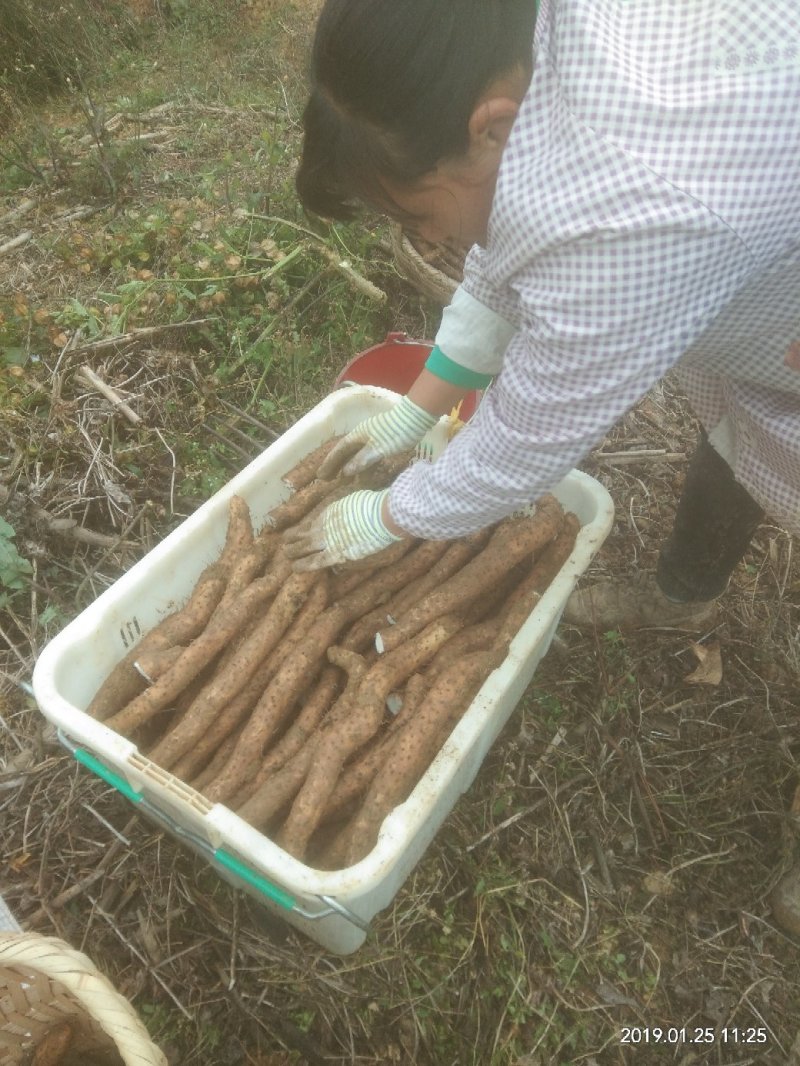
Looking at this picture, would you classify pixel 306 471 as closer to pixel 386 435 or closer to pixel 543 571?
pixel 386 435

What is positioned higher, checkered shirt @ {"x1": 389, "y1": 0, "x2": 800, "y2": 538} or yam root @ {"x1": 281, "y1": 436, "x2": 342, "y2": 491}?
checkered shirt @ {"x1": 389, "y1": 0, "x2": 800, "y2": 538}

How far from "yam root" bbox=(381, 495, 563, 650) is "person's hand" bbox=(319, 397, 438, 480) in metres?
0.35

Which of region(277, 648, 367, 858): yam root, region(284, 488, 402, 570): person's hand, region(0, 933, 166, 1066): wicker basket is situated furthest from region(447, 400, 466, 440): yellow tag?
region(0, 933, 166, 1066): wicker basket

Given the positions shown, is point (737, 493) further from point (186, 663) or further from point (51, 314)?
point (51, 314)

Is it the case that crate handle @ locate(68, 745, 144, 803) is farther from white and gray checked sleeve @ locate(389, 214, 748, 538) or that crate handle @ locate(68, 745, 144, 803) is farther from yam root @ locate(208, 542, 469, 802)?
white and gray checked sleeve @ locate(389, 214, 748, 538)

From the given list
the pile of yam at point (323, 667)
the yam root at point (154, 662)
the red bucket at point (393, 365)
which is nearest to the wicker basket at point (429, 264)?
the red bucket at point (393, 365)

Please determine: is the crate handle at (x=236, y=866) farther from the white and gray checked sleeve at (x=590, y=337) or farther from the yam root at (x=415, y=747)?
the white and gray checked sleeve at (x=590, y=337)

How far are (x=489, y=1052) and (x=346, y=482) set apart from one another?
1.49 metres

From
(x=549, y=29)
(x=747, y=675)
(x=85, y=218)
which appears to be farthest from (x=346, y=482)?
(x=85, y=218)

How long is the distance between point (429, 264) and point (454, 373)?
1471 mm

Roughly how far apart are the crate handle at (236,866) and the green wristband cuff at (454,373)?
1.24 m

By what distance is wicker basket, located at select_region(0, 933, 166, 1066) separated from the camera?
1.36m

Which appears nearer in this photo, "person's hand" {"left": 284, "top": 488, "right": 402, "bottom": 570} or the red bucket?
"person's hand" {"left": 284, "top": 488, "right": 402, "bottom": 570}

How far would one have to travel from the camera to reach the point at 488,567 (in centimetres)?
200
